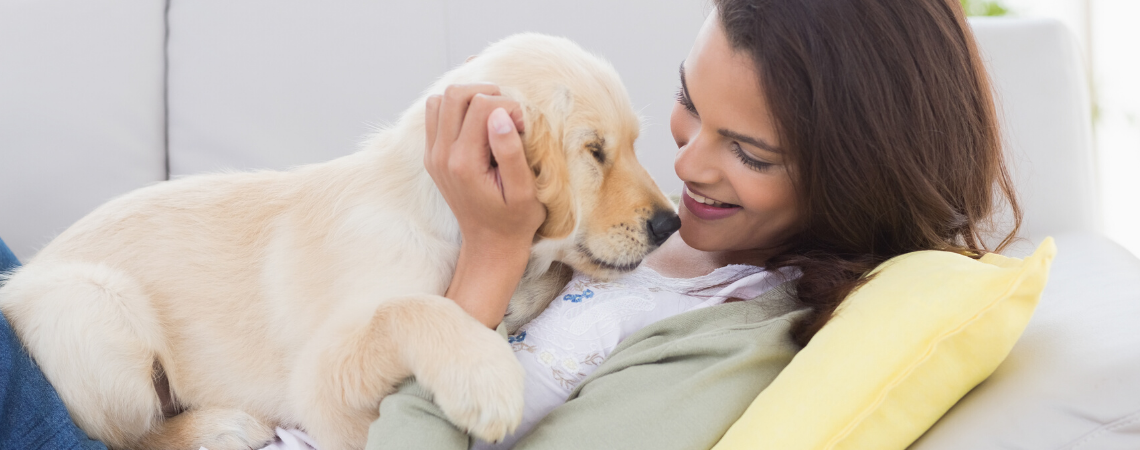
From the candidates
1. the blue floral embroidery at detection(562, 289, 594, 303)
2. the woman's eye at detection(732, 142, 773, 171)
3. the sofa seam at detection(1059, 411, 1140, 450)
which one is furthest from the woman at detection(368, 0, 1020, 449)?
the sofa seam at detection(1059, 411, 1140, 450)

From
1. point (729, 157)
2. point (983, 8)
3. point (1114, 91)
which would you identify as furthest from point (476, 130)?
point (1114, 91)

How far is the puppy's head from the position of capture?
1299 mm

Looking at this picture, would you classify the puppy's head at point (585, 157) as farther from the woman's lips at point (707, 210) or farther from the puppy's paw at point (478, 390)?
the puppy's paw at point (478, 390)

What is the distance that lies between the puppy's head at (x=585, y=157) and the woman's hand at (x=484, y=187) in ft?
0.19

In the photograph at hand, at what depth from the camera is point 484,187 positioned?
47.5 inches

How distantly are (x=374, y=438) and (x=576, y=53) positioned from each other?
803 millimetres

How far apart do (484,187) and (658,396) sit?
44cm

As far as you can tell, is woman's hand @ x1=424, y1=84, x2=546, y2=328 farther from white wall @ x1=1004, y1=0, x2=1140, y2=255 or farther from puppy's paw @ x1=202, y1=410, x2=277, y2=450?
white wall @ x1=1004, y1=0, x2=1140, y2=255

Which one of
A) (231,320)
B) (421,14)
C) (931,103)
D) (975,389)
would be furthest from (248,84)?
(975,389)

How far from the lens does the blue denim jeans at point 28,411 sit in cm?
119

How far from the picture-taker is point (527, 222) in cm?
128

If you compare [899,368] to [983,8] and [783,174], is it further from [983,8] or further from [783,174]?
[983,8]

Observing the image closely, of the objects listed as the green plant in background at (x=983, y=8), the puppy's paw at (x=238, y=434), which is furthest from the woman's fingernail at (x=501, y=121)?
the green plant in background at (x=983, y=8)

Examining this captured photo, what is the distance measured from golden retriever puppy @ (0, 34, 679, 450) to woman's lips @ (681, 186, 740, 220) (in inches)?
4.3
